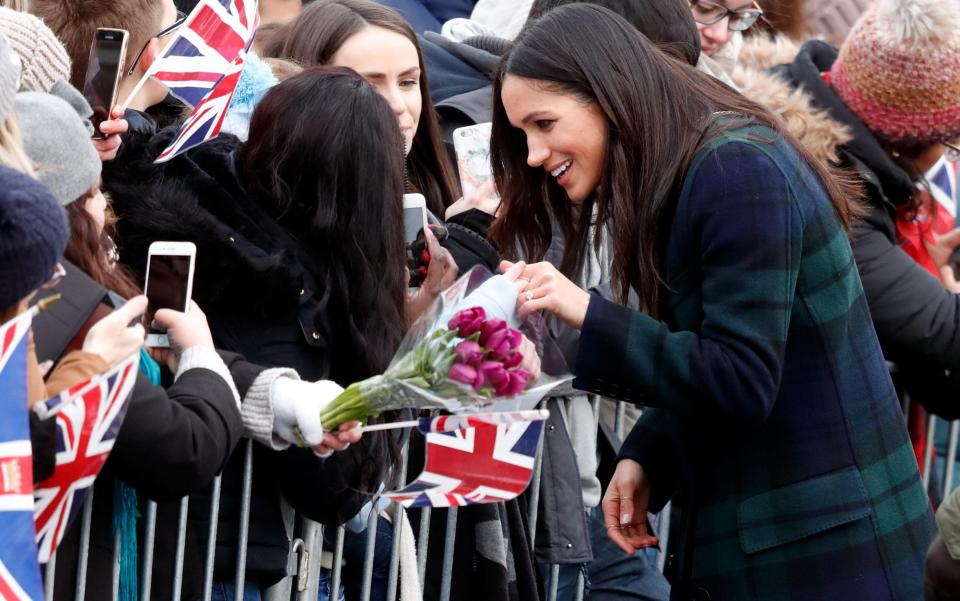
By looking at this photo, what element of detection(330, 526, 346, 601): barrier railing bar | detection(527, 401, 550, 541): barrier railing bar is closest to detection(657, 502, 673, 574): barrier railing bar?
detection(527, 401, 550, 541): barrier railing bar

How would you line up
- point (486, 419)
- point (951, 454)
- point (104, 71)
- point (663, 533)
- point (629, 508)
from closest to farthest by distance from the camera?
point (486, 419) → point (104, 71) → point (629, 508) → point (663, 533) → point (951, 454)

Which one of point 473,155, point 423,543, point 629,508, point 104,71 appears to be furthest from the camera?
point 473,155

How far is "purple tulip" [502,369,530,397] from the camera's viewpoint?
2646 millimetres

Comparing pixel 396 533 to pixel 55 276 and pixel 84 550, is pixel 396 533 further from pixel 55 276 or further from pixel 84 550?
pixel 55 276

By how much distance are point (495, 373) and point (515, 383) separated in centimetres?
6

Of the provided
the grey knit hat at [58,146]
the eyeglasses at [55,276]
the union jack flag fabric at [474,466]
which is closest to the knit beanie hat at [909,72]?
the union jack flag fabric at [474,466]

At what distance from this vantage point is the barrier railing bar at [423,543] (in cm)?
379

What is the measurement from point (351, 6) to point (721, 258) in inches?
76.3

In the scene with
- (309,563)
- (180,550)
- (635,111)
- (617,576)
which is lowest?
(617,576)

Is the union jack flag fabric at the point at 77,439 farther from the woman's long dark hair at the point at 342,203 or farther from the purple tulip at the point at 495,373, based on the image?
the woman's long dark hair at the point at 342,203

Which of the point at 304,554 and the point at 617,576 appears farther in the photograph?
the point at 617,576

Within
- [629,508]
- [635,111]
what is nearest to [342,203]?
[635,111]

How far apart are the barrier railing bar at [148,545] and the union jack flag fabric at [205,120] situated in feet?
2.44

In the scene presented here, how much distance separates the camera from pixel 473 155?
435cm
